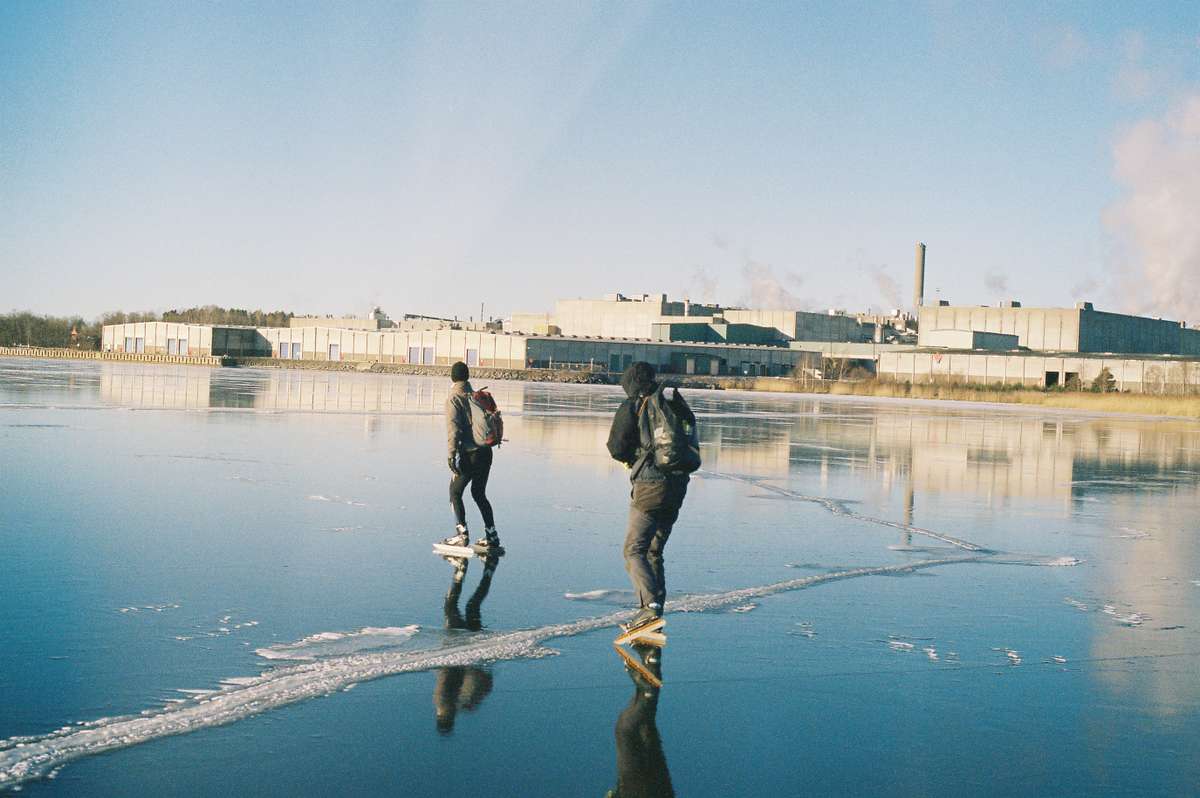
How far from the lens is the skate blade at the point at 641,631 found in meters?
8.12

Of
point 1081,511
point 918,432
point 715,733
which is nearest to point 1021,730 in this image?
point 715,733

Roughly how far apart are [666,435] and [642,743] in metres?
2.49

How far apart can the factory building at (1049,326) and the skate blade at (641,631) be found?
104885 millimetres

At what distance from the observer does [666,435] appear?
8.24m

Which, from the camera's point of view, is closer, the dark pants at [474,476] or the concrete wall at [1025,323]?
the dark pants at [474,476]

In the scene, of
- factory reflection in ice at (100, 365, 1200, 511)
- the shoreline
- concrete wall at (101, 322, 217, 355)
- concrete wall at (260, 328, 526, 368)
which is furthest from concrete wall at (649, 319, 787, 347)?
factory reflection in ice at (100, 365, 1200, 511)

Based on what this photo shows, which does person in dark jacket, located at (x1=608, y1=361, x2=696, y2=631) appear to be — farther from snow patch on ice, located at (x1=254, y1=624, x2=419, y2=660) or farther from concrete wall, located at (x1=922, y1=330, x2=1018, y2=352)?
concrete wall, located at (x1=922, y1=330, x2=1018, y2=352)

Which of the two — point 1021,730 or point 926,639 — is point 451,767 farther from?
point 926,639

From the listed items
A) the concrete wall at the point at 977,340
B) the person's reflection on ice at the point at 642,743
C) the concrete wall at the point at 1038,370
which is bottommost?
the person's reflection on ice at the point at 642,743

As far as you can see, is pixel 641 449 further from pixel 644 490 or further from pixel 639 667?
pixel 639 667

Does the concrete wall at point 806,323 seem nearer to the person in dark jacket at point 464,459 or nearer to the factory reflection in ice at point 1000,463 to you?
the factory reflection in ice at point 1000,463

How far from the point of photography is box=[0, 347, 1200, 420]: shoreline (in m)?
65.6

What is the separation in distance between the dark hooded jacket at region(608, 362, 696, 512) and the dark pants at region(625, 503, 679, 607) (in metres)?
0.08

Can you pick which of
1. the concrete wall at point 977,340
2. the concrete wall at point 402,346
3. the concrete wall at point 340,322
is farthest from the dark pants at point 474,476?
the concrete wall at point 340,322
